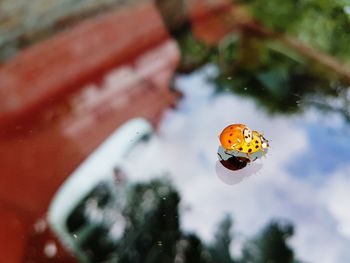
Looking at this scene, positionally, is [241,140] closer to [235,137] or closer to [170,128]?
[235,137]

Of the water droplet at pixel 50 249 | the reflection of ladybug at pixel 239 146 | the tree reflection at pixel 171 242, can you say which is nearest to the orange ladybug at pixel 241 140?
the reflection of ladybug at pixel 239 146

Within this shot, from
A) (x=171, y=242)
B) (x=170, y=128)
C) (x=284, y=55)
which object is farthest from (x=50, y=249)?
(x=284, y=55)

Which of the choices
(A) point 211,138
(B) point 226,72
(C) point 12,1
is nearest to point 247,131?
(A) point 211,138

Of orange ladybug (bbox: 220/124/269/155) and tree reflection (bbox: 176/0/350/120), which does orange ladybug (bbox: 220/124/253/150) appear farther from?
tree reflection (bbox: 176/0/350/120)

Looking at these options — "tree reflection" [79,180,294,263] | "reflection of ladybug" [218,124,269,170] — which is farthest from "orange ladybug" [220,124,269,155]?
"tree reflection" [79,180,294,263]

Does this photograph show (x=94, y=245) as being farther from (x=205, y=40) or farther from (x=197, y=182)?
(x=205, y=40)

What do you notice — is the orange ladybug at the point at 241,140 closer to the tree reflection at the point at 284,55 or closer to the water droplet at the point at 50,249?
the tree reflection at the point at 284,55
